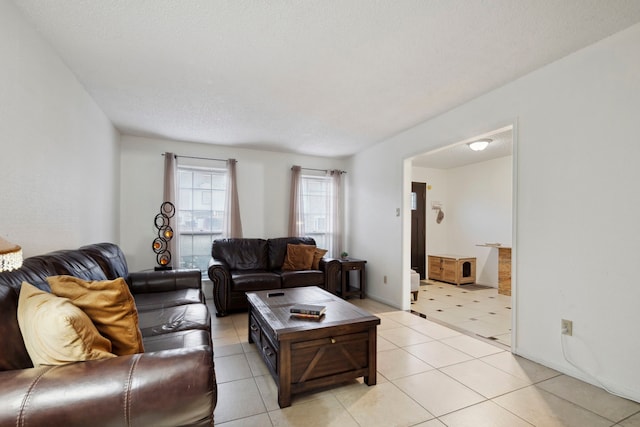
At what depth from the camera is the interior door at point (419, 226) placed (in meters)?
6.60

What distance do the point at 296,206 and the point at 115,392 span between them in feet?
14.2

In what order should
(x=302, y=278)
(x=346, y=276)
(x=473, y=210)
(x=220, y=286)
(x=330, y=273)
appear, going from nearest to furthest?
(x=220, y=286) → (x=302, y=278) → (x=330, y=273) → (x=346, y=276) → (x=473, y=210)

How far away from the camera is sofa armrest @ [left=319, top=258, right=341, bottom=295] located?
4.46 metres

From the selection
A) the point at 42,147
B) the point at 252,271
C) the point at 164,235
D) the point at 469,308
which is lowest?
the point at 469,308

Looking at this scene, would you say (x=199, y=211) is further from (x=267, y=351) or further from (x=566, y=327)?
(x=566, y=327)

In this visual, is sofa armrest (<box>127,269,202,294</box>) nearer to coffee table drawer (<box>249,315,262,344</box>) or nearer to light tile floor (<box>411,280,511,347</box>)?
coffee table drawer (<box>249,315,262,344</box>)

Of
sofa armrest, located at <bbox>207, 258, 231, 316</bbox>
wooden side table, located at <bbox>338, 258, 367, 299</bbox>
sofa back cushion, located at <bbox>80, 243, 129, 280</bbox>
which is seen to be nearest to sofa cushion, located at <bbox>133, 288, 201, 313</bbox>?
sofa back cushion, located at <bbox>80, 243, 129, 280</bbox>

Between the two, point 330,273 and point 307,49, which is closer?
point 307,49

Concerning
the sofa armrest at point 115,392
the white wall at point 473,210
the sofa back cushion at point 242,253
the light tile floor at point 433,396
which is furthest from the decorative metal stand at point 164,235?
the white wall at point 473,210

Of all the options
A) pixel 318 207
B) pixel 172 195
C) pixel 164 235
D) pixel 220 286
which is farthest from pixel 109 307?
pixel 318 207

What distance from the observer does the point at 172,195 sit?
4441mm

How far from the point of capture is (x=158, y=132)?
4.17 meters

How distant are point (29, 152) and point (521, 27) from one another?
337 centimetres

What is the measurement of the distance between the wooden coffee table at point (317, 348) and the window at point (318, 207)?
125 inches
